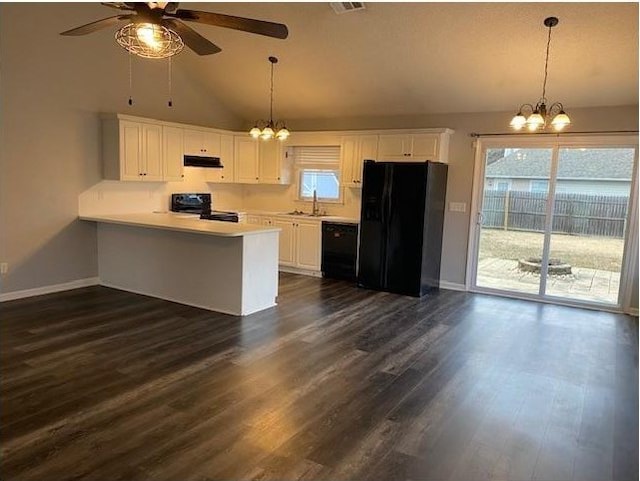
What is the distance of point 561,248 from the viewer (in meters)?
5.93

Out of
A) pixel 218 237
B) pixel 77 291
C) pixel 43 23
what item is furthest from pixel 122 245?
pixel 43 23

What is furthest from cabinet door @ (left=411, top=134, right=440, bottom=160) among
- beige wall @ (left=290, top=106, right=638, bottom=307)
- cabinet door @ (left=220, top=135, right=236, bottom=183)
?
cabinet door @ (left=220, top=135, right=236, bottom=183)

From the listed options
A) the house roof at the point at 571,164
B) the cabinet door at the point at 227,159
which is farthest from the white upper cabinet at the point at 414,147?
the cabinet door at the point at 227,159

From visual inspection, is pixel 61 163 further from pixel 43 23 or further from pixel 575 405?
pixel 575 405

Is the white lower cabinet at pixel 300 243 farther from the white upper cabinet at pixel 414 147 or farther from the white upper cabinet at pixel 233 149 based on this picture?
the white upper cabinet at pixel 414 147

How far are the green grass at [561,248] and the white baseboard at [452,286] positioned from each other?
48cm

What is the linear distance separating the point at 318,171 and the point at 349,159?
85cm

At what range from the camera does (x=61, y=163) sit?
18.2 feet

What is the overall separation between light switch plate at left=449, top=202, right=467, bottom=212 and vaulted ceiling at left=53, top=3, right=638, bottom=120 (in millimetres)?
1219

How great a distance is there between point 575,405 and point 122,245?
199 inches

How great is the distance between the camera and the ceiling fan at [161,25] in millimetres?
2717

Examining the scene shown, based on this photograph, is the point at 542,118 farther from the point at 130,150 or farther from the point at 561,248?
the point at 130,150

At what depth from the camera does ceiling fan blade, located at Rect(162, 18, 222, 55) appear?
113 inches

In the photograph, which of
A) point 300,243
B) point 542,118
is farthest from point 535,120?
point 300,243
